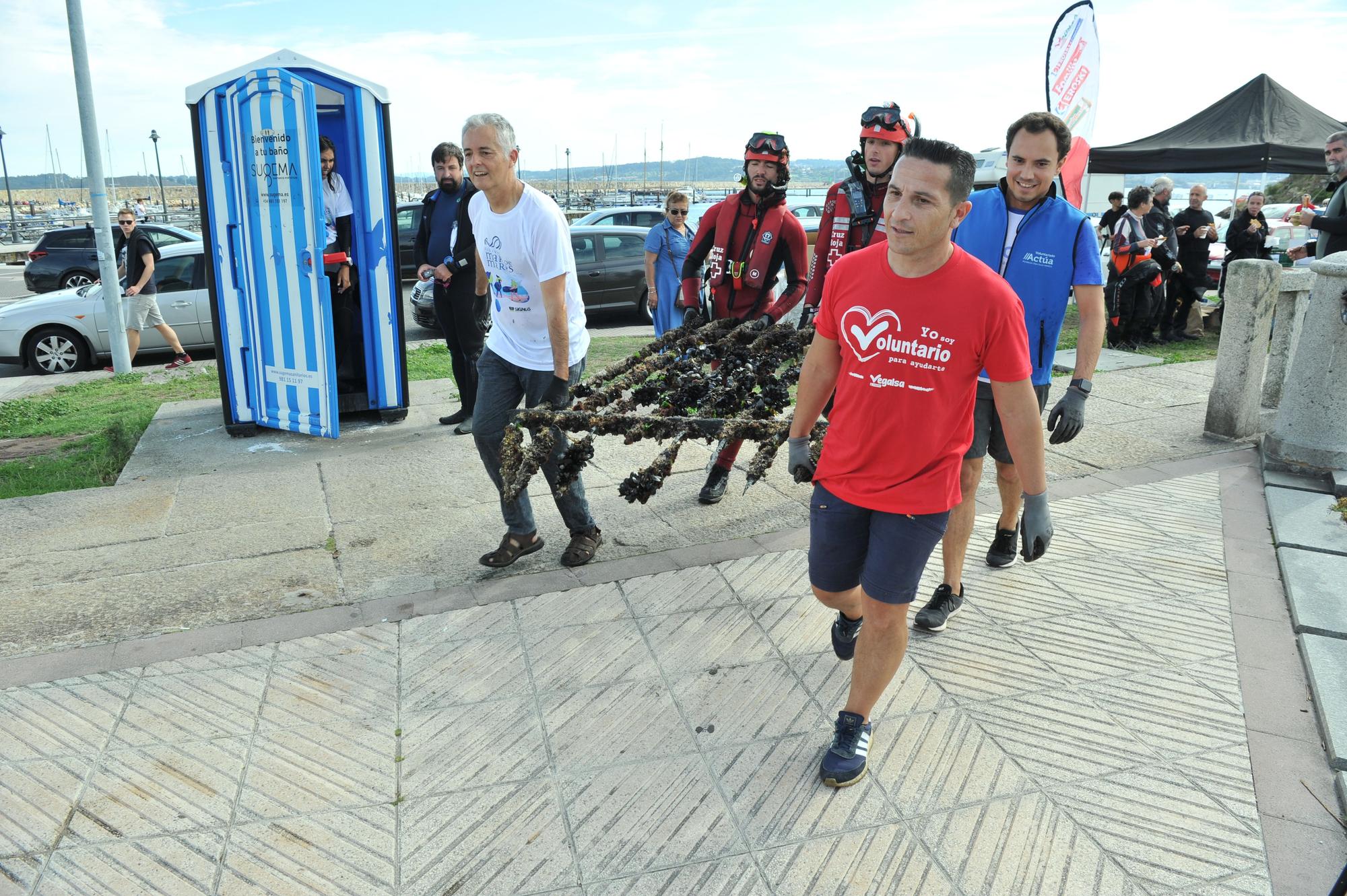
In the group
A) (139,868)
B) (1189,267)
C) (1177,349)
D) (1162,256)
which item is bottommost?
(139,868)

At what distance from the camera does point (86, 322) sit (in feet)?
34.4

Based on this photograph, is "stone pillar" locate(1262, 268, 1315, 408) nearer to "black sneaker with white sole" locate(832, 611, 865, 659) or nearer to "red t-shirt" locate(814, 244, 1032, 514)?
"black sneaker with white sole" locate(832, 611, 865, 659)

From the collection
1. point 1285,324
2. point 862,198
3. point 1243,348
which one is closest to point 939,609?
point 862,198

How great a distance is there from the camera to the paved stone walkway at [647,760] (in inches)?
97.3

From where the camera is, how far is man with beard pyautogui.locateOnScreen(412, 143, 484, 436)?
638cm

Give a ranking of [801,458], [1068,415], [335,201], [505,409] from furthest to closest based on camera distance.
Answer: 1. [335,201]
2. [505,409]
3. [1068,415]
4. [801,458]

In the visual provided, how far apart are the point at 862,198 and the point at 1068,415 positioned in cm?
165

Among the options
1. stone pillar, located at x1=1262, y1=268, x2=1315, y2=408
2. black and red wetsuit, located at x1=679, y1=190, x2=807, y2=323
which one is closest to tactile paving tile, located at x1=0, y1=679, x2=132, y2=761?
black and red wetsuit, located at x1=679, y1=190, x2=807, y2=323

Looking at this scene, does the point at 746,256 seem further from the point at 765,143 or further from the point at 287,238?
the point at 287,238

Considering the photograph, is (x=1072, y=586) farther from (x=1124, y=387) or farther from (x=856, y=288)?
(x=1124, y=387)

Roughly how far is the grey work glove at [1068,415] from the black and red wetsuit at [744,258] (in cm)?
189

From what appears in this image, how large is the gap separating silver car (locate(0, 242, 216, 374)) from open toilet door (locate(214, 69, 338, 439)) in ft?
13.4

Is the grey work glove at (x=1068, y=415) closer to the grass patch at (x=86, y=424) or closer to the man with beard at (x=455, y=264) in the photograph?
the man with beard at (x=455, y=264)

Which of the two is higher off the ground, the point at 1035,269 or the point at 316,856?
the point at 1035,269
